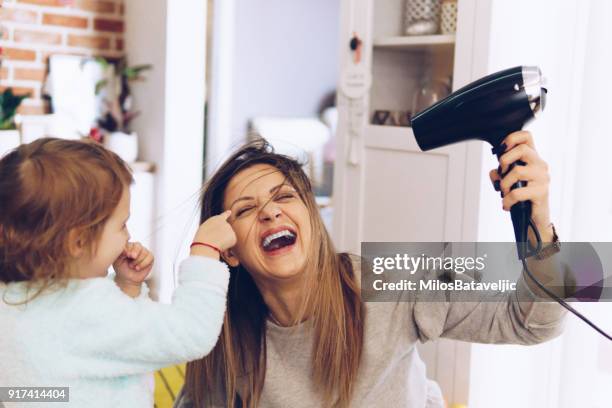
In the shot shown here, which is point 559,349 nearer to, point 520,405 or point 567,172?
point 520,405

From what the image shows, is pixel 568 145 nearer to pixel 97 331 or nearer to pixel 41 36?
pixel 97 331

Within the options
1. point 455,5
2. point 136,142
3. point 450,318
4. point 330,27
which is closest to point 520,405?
point 450,318

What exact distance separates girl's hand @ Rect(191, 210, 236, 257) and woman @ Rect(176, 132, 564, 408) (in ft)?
0.37

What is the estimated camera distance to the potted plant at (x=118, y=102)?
3339mm

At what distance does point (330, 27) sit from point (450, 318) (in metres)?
4.31

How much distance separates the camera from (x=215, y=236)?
1.11m

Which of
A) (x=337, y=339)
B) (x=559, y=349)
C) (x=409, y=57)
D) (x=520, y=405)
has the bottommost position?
(x=520, y=405)

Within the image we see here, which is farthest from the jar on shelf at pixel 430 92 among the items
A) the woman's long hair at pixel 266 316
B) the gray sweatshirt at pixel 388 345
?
the gray sweatshirt at pixel 388 345

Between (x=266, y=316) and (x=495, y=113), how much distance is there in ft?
1.86

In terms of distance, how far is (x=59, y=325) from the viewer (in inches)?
39.9

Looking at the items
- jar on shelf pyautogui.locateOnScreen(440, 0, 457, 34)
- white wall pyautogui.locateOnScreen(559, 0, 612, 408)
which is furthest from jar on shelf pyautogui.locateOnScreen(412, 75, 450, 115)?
white wall pyautogui.locateOnScreen(559, 0, 612, 408)

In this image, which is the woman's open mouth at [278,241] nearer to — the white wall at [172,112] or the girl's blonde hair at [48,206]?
the girl's blonde hair at [48,206]

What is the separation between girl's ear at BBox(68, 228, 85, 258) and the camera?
1021 millimetres

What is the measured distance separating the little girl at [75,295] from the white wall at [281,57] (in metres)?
3.54
